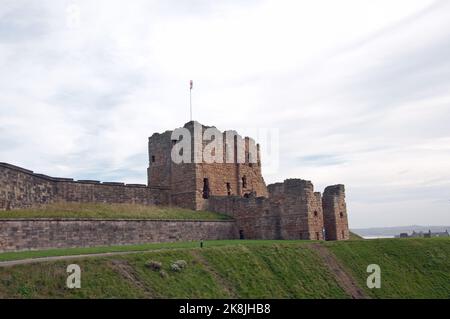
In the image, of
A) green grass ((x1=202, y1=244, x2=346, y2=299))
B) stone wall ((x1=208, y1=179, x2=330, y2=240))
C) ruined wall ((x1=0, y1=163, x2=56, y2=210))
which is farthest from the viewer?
stone wall ((x1=208, y1=179, x2=330, y2=240))

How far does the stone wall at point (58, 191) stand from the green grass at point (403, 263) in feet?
52.7

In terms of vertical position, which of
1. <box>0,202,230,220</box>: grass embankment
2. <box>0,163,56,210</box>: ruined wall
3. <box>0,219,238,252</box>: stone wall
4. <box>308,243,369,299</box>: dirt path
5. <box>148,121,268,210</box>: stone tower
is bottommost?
<box>308,243,369,299</box>: dirt path

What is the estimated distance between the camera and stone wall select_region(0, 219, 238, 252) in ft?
82.3

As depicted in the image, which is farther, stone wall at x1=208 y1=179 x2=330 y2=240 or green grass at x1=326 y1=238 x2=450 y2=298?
stone wall at x1=208 y1=179 x2=330 y2=240

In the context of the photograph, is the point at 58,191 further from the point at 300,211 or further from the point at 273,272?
the point at 300,211

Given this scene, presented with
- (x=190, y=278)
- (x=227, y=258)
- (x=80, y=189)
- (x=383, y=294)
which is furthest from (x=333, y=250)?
(x=80, y=189)

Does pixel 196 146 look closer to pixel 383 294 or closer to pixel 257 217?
pixel 257 217

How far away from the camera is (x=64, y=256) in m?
21.3

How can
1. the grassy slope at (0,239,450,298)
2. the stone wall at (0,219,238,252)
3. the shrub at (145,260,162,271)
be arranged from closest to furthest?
the grassy slope at (0,239,450,298) < the shrub at (145,260,162,271) < the stone wall at (0,219,238,252)

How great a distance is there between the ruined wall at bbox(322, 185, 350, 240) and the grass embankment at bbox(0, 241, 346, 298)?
8246 millimetres

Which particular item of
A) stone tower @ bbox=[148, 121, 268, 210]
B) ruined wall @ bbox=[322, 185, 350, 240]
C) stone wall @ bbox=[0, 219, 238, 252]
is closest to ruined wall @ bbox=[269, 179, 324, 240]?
ruined wall @ bbox=[322, 185, 350, 240]

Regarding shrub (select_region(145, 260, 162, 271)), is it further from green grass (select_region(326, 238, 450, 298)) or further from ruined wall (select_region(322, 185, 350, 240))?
ruined wall (select_region(322, 185, 350, 240))

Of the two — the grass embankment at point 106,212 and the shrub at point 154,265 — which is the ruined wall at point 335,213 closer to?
the grass embankment at point 106,212
